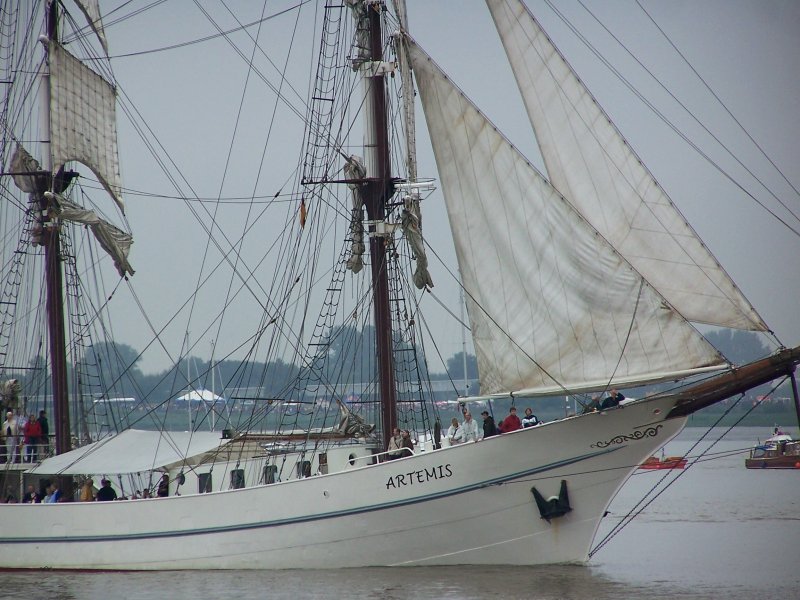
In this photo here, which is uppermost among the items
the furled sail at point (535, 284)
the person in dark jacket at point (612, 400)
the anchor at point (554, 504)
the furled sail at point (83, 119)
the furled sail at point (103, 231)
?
the furled sail at point (83, 119)

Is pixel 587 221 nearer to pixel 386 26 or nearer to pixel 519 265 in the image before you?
pixel 519 265

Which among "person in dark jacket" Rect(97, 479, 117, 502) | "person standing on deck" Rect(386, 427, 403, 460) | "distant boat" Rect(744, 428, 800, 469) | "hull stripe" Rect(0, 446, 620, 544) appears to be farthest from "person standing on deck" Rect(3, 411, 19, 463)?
"distant boat" Rect(744, 428, 800, 469)

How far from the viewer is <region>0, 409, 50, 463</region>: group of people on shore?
3578 cm

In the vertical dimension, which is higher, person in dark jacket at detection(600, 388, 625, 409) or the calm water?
person in dark jacket at detection(600, 388, 625, 409)

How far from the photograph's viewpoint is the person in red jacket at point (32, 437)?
36000mm

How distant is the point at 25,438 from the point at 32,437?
0.26 metres

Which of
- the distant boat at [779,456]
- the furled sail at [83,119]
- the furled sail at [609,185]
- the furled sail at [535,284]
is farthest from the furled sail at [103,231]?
the distant boat at [779,456]

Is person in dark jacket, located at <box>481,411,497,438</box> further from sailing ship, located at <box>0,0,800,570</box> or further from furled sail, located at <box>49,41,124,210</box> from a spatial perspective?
furled sail, located at <box>49,41,124,210</box>

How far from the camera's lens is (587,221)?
2705 centimetres

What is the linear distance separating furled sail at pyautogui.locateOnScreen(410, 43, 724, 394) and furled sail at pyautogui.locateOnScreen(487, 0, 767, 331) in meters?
0.77

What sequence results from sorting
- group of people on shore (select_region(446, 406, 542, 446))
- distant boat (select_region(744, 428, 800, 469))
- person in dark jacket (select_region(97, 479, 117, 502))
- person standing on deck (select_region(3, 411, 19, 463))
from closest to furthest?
group of people on shore (select_region(446, 406, 542, 446)) < person in dark jacket (select_region(97, 479, 117, 502)) < person standing on deck (select_region(3, 411, 19, 463)) < distant boat (select_region(744, 428, 800, 469))

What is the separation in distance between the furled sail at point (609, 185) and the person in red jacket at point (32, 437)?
18.0 meters

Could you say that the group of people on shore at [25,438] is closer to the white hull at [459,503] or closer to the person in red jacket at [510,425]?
the white hull at [459,503]

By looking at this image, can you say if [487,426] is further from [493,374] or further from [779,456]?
[779,456]
